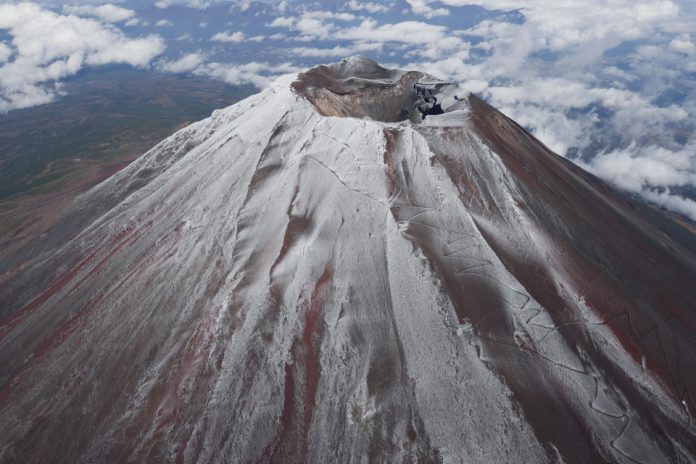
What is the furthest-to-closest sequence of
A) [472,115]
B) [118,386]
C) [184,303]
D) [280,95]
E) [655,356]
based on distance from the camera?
1. [280,95]
2. [472,115]
3. [184,303]
4. [118,386]
5. [655,356]

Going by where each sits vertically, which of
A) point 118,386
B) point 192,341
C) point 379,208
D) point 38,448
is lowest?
point 38,448

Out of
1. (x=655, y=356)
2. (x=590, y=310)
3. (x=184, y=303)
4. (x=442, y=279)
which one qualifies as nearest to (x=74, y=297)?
(x=184, y=303)

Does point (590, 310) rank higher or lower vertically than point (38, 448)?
higher

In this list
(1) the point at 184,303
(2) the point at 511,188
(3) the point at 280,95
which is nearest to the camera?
Answer: (1) the point at 184,303

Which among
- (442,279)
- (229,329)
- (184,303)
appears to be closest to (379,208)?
(442,279)

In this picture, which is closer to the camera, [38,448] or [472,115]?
[38,448]

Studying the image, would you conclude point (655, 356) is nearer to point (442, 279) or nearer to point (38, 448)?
point (442, 279)

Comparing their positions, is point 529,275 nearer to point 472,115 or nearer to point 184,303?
point 472,115
